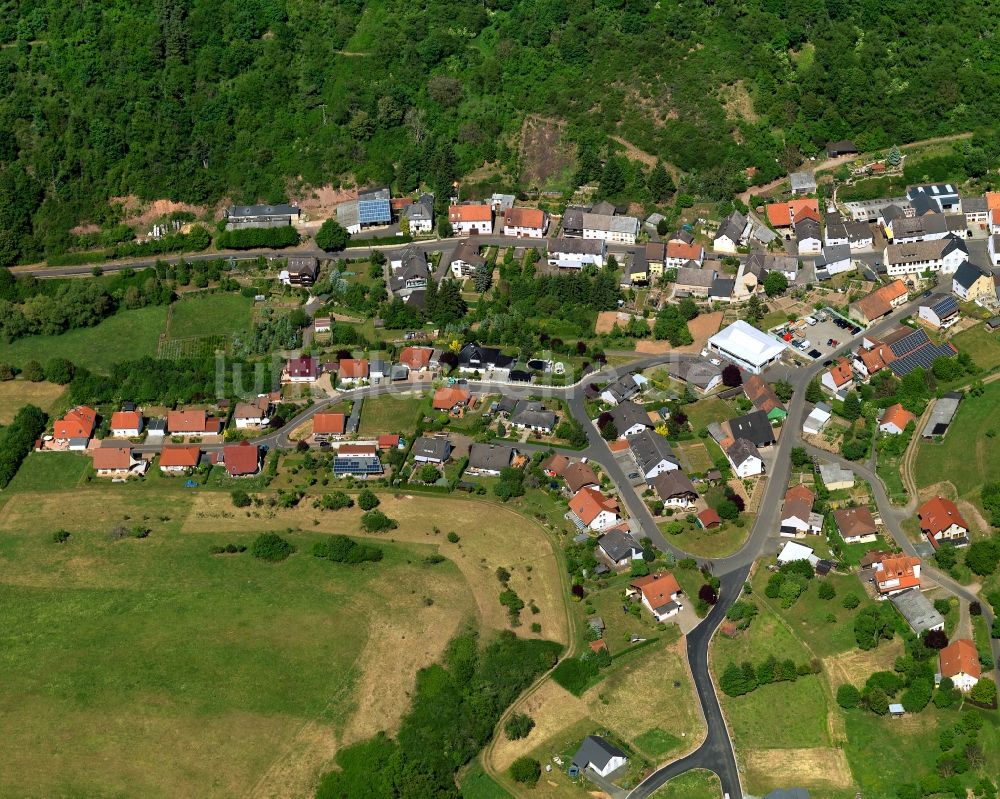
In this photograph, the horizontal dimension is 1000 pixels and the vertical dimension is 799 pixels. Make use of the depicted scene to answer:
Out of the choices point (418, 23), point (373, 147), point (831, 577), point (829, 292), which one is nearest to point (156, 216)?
point (373, 147)

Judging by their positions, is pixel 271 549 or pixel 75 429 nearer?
pixel 271 549

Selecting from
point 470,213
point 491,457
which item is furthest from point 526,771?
point 470,213

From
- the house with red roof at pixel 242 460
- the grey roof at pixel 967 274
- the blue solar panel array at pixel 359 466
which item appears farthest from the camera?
the grey roof at pixel 967 274

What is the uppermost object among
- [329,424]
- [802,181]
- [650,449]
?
[802,181]

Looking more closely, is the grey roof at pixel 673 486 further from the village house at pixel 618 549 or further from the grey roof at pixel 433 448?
the grey roof at pixel 433 448

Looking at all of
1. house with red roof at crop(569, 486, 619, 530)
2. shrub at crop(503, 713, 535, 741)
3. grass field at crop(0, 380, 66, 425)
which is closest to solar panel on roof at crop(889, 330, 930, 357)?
house with red roof at crop(569, 486, 619, 530)

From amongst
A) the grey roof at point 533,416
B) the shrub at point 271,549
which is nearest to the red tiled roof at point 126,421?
the shrub at point 271,549

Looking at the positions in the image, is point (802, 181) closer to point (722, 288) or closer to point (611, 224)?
point (722, 288)

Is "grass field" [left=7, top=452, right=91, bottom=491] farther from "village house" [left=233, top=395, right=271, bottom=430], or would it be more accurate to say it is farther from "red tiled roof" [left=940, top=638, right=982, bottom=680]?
"red tiled roof" [left=940, top=638, right=982, bottom=680]
